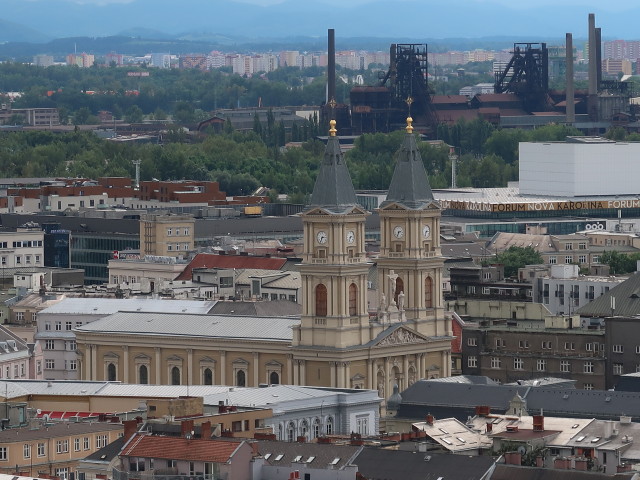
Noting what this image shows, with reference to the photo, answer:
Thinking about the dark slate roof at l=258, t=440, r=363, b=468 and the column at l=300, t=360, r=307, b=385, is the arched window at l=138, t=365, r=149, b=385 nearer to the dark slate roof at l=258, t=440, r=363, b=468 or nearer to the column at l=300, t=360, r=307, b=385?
the column at l=300, t=360, r=307, b=385

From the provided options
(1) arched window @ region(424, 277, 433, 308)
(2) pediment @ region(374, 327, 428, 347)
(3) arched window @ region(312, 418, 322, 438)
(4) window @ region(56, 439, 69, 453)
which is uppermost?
(1) arched window @ region(424, 277, 433, 308)

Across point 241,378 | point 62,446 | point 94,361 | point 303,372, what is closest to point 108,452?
point 62,446

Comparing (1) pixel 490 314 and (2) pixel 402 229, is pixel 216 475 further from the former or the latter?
(1) pixel 490 314

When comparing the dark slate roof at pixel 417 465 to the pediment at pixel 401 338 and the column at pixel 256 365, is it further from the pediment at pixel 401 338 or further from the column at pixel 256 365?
the column at pixel 256 365

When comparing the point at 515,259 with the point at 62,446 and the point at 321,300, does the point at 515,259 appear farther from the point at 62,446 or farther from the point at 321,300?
the point at 62,446

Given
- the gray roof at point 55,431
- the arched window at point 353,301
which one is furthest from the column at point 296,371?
the gray roof at point 55,431

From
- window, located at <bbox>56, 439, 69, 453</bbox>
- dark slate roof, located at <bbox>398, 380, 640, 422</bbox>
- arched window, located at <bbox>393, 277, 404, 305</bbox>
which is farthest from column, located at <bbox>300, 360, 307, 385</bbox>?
window, located at <bbox>56, 439, 69, 453</bbox>

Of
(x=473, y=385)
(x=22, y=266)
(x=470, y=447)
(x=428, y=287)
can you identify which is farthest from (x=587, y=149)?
(x=470, y=447)
